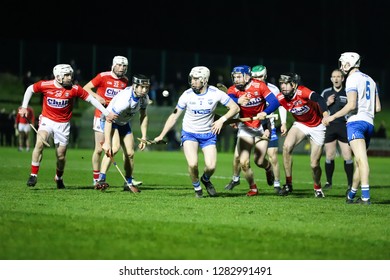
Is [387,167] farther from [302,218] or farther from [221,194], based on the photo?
[302,218]

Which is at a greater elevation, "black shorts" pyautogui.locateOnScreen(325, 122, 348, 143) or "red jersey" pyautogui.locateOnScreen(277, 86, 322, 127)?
"red jersey" pyautogui.locateOnScreen(277, 86, 322, 127)

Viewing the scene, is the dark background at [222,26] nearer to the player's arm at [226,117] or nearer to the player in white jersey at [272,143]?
the player in white jersey at [272,143]

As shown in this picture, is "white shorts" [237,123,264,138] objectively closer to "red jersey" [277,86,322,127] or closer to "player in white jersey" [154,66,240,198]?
"red jersey" [277,86,322,127]

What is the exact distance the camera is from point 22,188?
16.8 metres

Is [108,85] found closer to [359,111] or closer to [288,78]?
[288,78]

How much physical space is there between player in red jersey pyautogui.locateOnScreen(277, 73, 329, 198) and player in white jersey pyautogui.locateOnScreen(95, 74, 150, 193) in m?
2.60

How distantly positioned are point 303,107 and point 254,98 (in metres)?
1.04

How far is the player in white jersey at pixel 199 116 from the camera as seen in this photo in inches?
621

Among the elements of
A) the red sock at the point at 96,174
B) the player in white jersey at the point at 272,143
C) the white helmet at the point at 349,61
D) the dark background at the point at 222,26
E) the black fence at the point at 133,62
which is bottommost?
the red sock at the point at 96,174

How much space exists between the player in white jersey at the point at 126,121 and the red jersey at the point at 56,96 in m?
0.77

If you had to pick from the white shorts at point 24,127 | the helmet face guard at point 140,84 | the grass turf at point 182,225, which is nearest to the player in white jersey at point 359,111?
the grass turf at point 182,225

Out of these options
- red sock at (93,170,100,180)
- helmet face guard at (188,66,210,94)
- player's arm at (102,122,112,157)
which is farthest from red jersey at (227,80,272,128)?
→ red sock at (93,170,100,180)

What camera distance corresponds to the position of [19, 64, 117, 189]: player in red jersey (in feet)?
56.0

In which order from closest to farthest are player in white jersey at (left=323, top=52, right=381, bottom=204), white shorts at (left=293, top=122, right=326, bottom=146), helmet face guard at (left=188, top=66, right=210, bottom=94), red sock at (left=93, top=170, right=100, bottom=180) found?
player in white jersey at (left=323, top=52, right=381, bottom=204) < helmet face guard at (left=188, top=66, right=210, bottom=94) < white shorts at (left=293, top=122, right=326, bottom=146) < red sock at (left=93, top=170, right=100, bottom=180)
